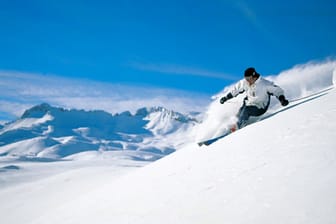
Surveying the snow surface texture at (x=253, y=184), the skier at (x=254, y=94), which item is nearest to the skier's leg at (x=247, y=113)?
the skier at (x=254, y=94)

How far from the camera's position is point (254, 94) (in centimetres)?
797

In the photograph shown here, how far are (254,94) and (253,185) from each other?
15.0 ft

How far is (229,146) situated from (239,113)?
8.51 feet

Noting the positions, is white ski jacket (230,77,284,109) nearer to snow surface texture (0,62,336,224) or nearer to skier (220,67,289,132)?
skier (220,67,289,132)

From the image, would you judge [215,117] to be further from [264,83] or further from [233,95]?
[264,83]

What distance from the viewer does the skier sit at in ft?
25.6

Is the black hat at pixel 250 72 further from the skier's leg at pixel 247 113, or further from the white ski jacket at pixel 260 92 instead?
the skier's leg at pixel 247 113

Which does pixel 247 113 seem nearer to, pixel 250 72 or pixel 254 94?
pixel 254 94

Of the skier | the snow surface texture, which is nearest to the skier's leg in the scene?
the skier

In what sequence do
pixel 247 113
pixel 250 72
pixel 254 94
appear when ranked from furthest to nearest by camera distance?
pixel 247 113 → pixel 254 94 → pixel 250 72

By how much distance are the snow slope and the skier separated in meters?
1.45

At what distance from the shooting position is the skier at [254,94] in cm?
779

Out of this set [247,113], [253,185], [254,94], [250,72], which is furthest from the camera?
[247,113]

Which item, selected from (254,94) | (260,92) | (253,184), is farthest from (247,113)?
(253,184)
